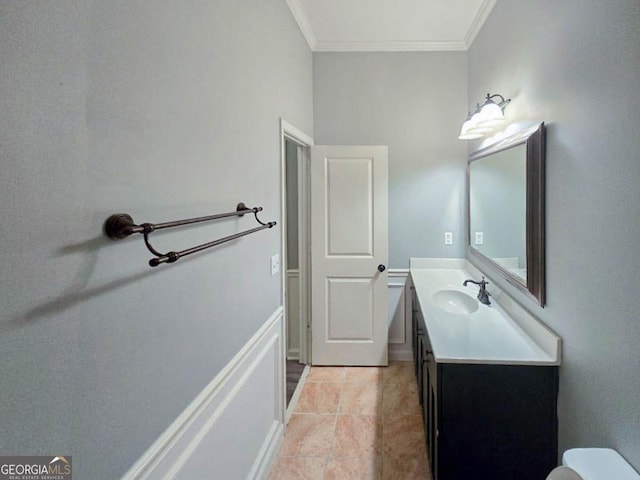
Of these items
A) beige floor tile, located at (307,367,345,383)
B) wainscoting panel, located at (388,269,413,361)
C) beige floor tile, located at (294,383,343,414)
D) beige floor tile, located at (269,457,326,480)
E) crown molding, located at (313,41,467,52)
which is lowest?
beige floor tile, located at (269,457,326,480)

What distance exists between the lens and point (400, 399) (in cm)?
288

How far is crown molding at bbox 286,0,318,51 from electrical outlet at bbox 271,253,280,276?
1.64 m

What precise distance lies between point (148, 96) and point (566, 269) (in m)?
1.64

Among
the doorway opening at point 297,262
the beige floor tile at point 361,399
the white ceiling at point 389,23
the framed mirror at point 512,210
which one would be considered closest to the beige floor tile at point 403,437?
the beige floor tile at point 361,399

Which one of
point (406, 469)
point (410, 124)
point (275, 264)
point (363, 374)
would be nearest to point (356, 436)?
point (406, 469)

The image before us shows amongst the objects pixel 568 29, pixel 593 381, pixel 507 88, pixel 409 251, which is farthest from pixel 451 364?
pixel 409 251

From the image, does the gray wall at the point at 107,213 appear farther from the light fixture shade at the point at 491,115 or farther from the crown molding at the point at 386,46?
the crown molding at the point at 386,46

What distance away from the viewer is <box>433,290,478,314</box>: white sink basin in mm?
2740

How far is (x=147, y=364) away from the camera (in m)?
1.01

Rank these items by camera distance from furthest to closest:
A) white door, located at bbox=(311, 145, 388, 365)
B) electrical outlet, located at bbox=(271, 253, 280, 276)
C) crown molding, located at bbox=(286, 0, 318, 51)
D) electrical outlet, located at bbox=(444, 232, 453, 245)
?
electrical outlet, located at bbox=(444, 232, 453, 245), white door, located at bbox=(311, 145, 388, 365), crown molding, located at bbox=(286, 0, 318, 51), electrical outlet, located at bbox=(271, 253, 280, 276)

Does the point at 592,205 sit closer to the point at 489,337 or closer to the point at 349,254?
the point at 489,337

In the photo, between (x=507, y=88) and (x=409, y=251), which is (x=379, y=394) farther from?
(x=507, y=88)

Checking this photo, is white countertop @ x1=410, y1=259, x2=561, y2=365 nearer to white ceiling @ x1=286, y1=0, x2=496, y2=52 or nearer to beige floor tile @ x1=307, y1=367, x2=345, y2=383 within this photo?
beige floor tile @ x1=307, y1=367, x2=345, y2=383
